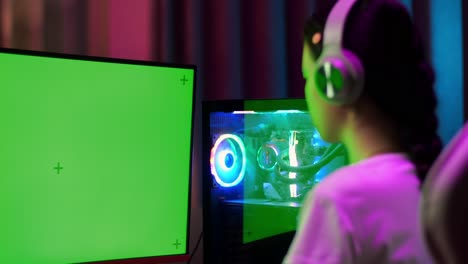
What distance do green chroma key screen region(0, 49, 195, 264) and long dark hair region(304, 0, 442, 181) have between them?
0.57m

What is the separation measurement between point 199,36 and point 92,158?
52 centimetres

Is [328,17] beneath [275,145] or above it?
above

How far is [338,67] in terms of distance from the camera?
633 millimetres

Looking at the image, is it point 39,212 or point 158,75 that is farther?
point 158,75

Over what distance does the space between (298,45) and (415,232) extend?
2.89 ft

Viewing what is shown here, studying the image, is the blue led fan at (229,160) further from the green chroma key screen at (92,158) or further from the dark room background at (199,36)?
the dark room background at (199,36)

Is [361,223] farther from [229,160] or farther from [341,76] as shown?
[229,160]

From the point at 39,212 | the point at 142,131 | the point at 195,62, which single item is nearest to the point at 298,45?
the point at 195,62

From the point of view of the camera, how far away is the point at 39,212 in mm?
1038

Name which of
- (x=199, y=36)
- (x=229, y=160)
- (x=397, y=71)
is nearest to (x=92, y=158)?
(x=229, y=160)

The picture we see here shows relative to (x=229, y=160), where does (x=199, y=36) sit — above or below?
above

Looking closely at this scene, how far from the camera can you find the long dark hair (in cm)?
65

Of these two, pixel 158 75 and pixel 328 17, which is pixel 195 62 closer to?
pixel 158 75

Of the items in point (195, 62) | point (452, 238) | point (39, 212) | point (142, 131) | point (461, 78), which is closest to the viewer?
point (452, 238)
